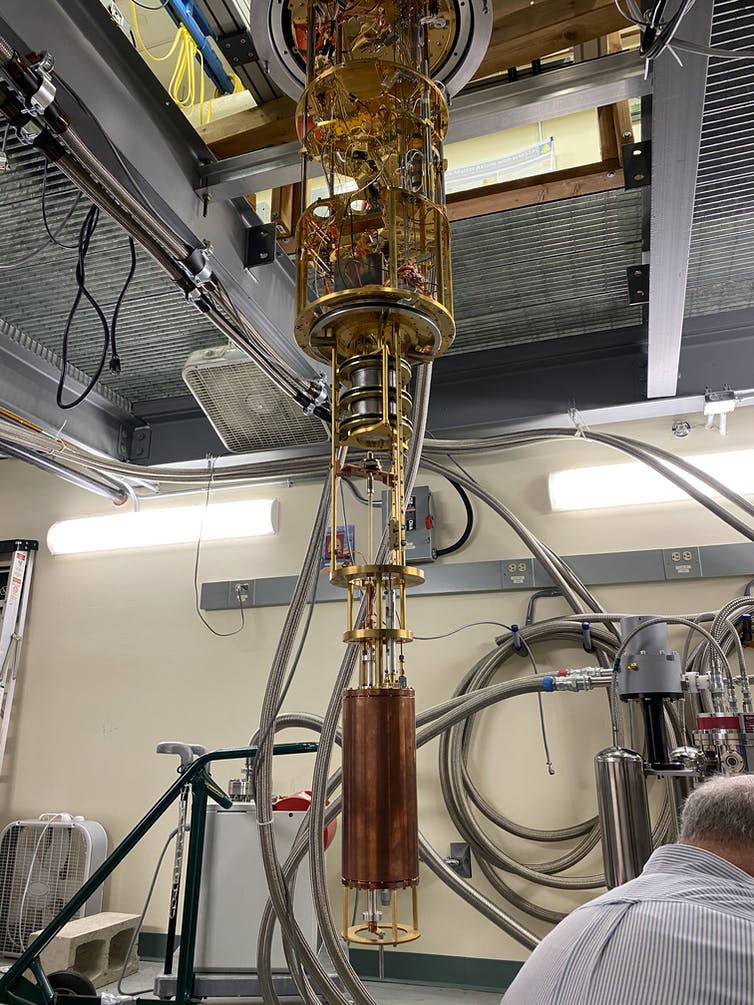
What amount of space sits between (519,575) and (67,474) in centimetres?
200

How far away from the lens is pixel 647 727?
194 cm

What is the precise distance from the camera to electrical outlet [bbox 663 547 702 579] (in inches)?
103

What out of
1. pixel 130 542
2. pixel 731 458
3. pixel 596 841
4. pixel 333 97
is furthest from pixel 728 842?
pixel 130 542

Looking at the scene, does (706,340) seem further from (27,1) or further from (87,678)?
(87,678)

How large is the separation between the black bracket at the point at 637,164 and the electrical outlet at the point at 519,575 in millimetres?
1483

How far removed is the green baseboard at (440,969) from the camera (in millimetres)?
2451

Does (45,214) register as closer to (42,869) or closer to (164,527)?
(164,527)

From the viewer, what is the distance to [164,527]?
3340 millimetres

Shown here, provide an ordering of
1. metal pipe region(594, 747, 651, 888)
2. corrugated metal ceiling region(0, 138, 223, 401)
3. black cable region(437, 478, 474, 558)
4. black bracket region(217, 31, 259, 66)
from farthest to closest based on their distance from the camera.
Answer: black cable region(437, 478, 474, 558), corrugated metal ceiling region(0, 138, 223, 401), metal pipe region(594, 747, 651, 888), black bracket region(217, 31, 259, 66)

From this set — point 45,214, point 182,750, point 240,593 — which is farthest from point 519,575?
point 45,214

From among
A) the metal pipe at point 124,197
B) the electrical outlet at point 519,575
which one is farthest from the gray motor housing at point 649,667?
the metal pipe at point 124,197

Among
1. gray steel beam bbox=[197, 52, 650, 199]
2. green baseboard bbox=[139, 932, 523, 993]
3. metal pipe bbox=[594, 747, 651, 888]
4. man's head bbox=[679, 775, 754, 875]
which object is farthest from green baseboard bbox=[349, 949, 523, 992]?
gray steel beam bbox=[197, 52, 650, 199]

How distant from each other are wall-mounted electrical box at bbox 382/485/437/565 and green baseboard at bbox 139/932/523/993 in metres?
1.46

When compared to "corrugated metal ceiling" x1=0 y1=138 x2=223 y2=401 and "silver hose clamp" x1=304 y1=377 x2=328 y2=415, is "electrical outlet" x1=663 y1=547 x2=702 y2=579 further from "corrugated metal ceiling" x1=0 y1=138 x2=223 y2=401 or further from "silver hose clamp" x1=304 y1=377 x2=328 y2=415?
"corrugated metal ceiling" x1=0 y1=138 x2=223 y2=401
